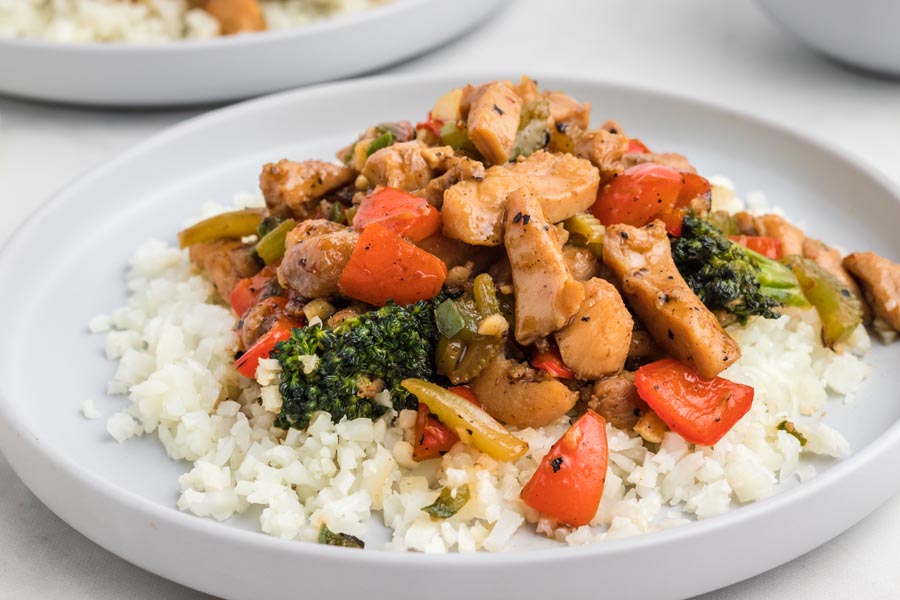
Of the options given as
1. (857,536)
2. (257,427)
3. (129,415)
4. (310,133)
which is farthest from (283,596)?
(310,133)

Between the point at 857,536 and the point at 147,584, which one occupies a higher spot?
the point at 857,536

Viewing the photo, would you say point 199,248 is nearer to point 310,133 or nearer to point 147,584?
point 310,133

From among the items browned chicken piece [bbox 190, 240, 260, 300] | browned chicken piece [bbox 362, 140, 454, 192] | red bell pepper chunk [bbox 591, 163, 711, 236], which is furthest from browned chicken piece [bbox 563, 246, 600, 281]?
browned chicken piece [bbox 190, 240, 260, 300]

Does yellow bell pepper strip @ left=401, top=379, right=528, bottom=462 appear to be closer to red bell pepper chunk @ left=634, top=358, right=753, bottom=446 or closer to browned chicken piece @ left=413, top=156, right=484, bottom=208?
red bell pepper chunk @ left=634, top=358, right=753, bottom=446

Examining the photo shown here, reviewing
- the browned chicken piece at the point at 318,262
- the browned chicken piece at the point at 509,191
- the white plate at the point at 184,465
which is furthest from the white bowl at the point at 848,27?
the browned chicken piece at the point at 318,262

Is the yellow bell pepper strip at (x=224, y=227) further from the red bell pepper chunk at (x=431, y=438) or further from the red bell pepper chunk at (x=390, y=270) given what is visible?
the red bell pepper chunk at (x=431, y=438)

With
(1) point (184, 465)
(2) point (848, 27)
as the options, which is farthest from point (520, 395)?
(2) point (848, 27)

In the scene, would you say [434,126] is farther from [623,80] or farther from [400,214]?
[623,80]
